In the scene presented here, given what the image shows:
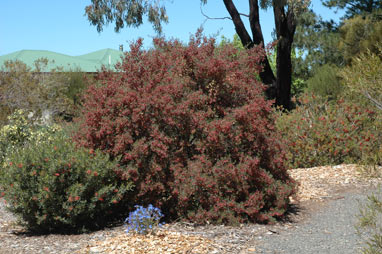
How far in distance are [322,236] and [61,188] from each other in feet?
11.4

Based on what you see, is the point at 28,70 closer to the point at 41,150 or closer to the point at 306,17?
the point at 41,150

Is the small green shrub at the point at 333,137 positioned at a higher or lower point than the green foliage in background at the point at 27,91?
lower

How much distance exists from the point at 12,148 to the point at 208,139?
5798 mm

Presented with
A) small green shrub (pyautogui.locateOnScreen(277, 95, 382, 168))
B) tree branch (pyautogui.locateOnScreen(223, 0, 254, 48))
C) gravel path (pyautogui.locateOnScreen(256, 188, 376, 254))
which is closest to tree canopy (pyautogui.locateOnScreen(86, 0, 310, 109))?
tree branch (pyautogui.locateOnScreen(223, 0, 254, 48))

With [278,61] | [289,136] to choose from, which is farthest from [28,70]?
[289,136]

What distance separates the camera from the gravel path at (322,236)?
5.42m

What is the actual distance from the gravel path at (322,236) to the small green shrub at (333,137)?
2.86 meters

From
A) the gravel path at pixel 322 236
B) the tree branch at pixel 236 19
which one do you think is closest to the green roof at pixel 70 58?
the tree branch at pixel 236 19

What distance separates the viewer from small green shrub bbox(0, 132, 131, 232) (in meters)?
5.89

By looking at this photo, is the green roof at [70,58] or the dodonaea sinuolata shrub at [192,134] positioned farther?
the green roof at [70,58]

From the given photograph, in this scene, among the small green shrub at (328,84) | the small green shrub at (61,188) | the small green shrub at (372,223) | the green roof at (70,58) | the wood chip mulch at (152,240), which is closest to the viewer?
the small green shrub at (372,223)

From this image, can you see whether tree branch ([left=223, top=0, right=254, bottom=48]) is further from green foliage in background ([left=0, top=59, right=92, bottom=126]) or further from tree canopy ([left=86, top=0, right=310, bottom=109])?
green foliage in background ([left=0, top=59, right=92, bottom=126])

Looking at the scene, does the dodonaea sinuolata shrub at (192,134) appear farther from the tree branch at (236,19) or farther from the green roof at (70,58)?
the green roof at (70,58)

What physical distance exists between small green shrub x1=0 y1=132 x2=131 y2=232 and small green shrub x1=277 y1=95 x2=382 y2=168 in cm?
539
